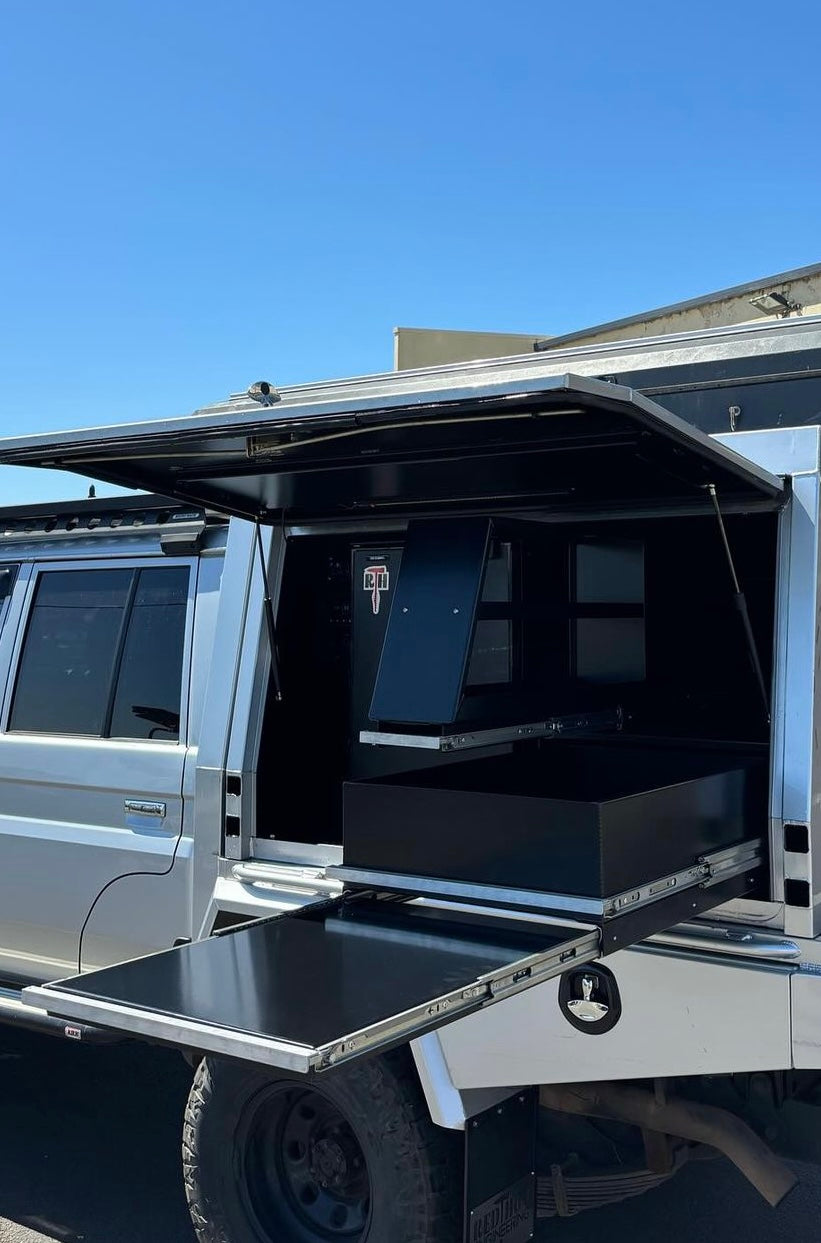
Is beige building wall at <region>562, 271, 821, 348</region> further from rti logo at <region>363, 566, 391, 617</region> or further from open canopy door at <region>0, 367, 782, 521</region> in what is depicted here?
open canopy door at <region>0, 367, 782, 521</region>

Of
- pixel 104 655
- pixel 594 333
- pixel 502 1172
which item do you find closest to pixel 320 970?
pixel 502 1172

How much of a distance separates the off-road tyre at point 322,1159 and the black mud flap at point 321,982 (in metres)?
0.59

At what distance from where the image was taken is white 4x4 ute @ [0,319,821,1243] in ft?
8.39

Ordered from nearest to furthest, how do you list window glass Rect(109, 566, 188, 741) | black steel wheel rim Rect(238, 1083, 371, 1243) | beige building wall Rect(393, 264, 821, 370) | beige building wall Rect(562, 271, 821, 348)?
black steel wheel rim Rect(238, 1083, 371, 1243) → window glass Rect(109, 566, 188, 741) → beige building wall Rect(562, 271, 821, 348) → beige building wall Rect(393, 264, 821, 370)

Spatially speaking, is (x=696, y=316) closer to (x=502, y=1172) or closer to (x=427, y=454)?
(x=427, y=454)

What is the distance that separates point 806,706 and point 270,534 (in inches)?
72.3

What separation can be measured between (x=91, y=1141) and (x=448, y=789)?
285 centimetres

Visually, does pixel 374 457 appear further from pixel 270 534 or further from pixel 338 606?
pixel 338 606

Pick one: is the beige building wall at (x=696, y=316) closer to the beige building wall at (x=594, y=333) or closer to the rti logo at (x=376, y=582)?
the beige building wall at (x=594, y=333)

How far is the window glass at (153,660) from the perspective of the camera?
14.2ft

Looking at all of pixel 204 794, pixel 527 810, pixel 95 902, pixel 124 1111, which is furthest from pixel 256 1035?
pixel 124 1111

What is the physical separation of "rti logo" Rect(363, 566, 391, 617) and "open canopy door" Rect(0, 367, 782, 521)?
45 centimetres

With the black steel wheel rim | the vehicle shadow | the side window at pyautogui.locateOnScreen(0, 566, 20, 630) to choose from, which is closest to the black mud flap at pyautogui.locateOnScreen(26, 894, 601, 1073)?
the black steel wheel rim

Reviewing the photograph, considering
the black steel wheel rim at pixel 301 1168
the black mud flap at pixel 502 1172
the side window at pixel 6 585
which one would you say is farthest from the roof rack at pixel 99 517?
the black mud flap at pixel 502 1172
